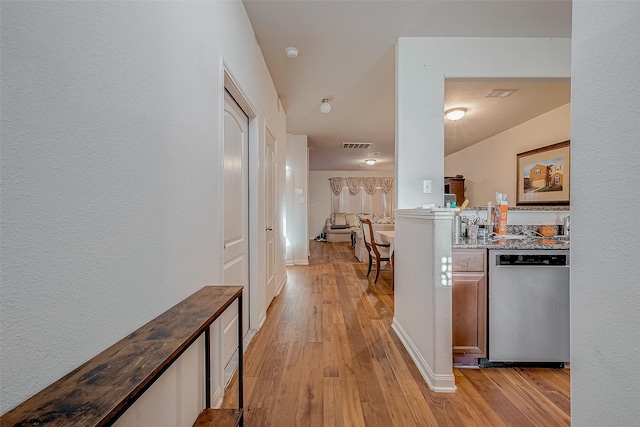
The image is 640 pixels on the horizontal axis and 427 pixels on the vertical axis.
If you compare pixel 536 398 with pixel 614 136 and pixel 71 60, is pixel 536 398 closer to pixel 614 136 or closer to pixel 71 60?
pixel 614 136

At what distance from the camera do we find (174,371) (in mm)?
1124

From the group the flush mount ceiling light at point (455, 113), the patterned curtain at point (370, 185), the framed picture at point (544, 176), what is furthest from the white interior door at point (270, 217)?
the patterned curtain at point (370, 185)

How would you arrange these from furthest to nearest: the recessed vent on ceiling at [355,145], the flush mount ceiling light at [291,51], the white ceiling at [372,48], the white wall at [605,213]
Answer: the recessed vent on ceiling at [355,145] < the flush mount ceiling light at [291,51] < the white ceiling at [372,48] < the white wall at [605,213]

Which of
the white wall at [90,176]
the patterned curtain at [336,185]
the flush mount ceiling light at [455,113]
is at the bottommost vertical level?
the white wall at [90,176]

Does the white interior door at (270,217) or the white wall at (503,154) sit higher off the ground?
the white wall at (503,154)

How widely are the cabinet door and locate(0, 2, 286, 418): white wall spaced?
1.70 m

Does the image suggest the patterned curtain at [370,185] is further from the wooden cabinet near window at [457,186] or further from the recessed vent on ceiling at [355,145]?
the wooden cabinet near window at [457,186]

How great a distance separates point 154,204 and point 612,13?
1.40 meters

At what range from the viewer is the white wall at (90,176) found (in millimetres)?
531

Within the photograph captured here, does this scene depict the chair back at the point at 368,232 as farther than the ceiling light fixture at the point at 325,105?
Yes

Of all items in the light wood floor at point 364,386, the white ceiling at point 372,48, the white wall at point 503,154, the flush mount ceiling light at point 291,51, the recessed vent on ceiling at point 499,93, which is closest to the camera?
the light wood floor at point 364,386

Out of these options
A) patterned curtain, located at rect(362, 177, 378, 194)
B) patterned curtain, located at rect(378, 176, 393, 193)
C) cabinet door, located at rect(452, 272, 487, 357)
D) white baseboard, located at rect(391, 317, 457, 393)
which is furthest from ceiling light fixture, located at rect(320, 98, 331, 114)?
patterned curtain, located at rect(378, 176, 393, 193)

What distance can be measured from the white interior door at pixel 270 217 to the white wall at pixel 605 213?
2575 mm

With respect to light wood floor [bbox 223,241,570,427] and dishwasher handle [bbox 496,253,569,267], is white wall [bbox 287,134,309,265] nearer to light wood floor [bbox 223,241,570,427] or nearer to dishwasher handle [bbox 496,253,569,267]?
light wood floor [bbox 223,241,570,427]
